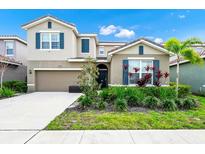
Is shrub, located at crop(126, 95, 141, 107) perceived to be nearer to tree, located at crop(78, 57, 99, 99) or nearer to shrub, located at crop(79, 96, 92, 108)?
tree, located at crop(78, 57, 99, 99)

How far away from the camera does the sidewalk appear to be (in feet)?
17.6

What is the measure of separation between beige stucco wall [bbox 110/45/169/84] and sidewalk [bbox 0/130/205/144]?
40.7 feet

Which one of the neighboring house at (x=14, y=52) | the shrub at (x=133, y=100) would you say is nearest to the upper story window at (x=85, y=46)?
the neighboring house at (x=14, y=52)

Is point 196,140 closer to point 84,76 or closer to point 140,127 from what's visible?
point 140,127

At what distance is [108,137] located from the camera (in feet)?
18.7

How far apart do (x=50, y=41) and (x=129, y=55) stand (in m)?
7.96

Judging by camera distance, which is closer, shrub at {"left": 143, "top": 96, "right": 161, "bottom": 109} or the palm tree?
shrub at {"left": 143, "top": 96, "right": 161, "bottom": 109}

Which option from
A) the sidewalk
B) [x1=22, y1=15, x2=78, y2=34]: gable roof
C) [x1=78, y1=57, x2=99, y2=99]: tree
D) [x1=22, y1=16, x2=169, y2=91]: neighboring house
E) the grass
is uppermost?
[x1=22, y1=15, x2=78, y2=34]: gable roof

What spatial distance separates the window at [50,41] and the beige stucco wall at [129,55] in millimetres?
6118

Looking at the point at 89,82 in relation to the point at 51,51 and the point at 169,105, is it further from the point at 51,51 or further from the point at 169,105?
the point at 51,51

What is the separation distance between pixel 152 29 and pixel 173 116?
23036 mm

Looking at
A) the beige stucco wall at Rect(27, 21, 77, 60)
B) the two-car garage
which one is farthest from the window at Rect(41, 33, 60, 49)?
the two-car garage

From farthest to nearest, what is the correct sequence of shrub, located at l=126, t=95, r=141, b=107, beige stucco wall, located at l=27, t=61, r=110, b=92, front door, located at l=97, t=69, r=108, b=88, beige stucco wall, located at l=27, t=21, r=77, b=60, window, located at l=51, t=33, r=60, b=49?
front door, located at l=97, t=69, r=108, b=88 → beige stucco wall, located at l=27, t=61, r=110, b=92 → window, located at l=51, t=33, r=60, b=49 → beige stucco wall, located at l=27, t=21, r=77, b=60 → shrub, located at l=126, t=95, r=141, b=107

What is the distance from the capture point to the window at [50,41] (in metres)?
20.5
